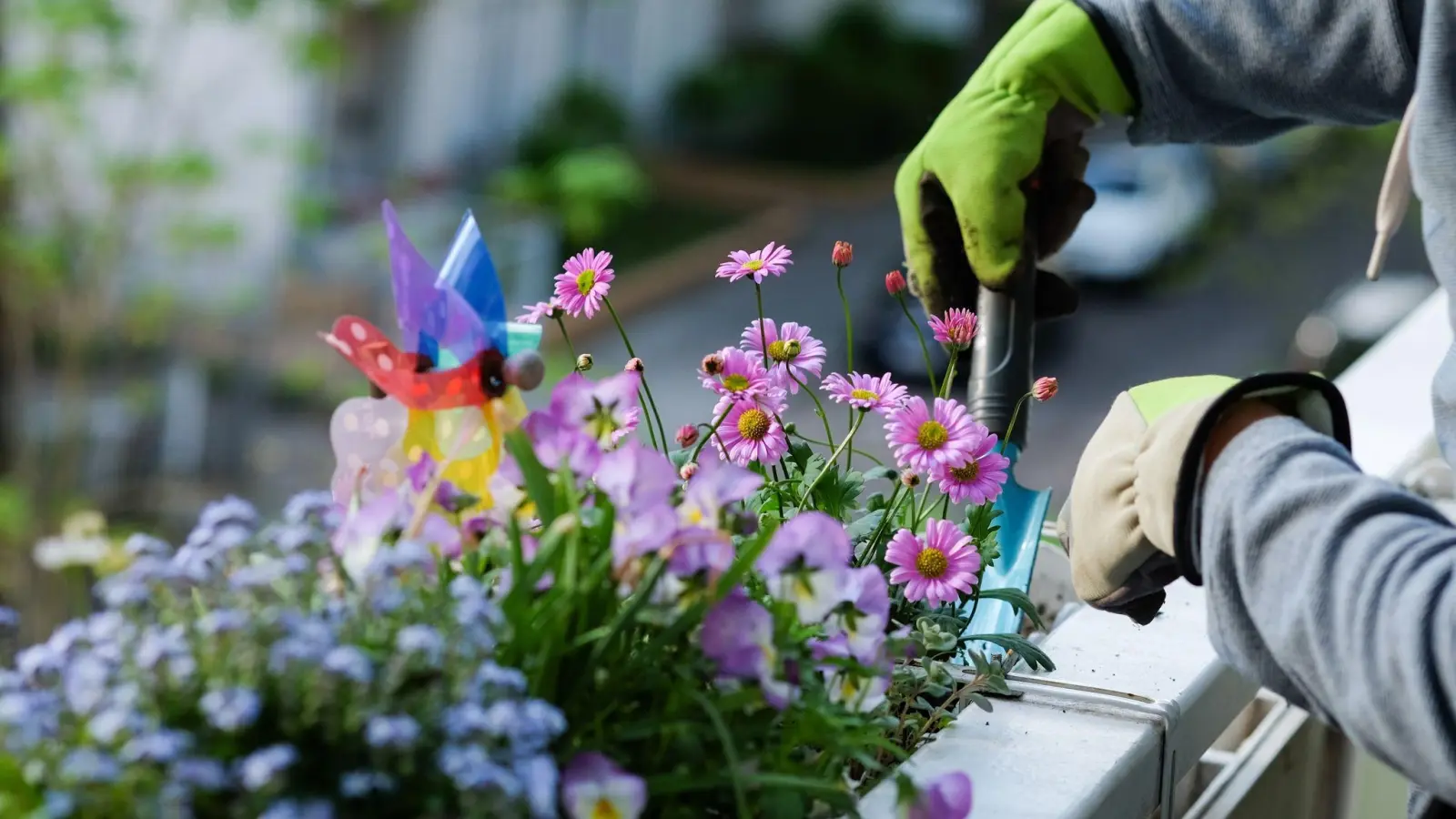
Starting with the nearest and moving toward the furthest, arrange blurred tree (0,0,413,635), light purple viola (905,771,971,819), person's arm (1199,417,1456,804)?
person's arm (1199,417,1456,804) < light purple viola (905,771,971,819) < blurred tree (0,0,413,635)

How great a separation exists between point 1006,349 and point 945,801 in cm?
50

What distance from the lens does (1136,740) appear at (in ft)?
3.06

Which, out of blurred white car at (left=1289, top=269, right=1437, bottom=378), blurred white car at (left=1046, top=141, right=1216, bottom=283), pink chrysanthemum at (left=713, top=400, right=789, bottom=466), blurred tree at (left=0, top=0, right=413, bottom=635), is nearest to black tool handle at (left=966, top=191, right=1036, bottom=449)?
pink chrysanthemum at (left=713, top=400, right=789, bottom=466)

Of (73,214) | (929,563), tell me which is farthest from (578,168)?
(929,563)

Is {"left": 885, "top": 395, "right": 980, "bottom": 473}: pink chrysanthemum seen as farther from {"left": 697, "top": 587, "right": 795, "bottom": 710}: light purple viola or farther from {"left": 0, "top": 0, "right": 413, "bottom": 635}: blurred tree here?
{"left": 0, "top": 0, "right": 413, "bottom": 635}: blurred tree

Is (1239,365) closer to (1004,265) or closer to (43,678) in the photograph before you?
(1004,265)

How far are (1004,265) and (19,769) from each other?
798mm

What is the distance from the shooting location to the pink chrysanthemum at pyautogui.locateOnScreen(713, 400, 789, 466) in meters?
0.99

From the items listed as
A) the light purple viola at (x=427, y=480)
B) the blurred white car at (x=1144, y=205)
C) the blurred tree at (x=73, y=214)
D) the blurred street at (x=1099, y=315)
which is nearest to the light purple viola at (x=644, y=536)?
the light purple viola at (x=427, y=480)

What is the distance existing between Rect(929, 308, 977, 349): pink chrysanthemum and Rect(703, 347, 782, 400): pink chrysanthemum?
13cm

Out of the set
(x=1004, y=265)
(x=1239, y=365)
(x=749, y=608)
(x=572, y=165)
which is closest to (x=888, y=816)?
(x=749, y=608)

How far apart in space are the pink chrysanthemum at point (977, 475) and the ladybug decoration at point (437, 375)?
0.98ft

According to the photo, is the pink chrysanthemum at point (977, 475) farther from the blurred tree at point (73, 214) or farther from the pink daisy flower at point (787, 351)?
the blurred tree at point (73, 214)

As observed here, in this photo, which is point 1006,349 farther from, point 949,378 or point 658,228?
point 658,228
